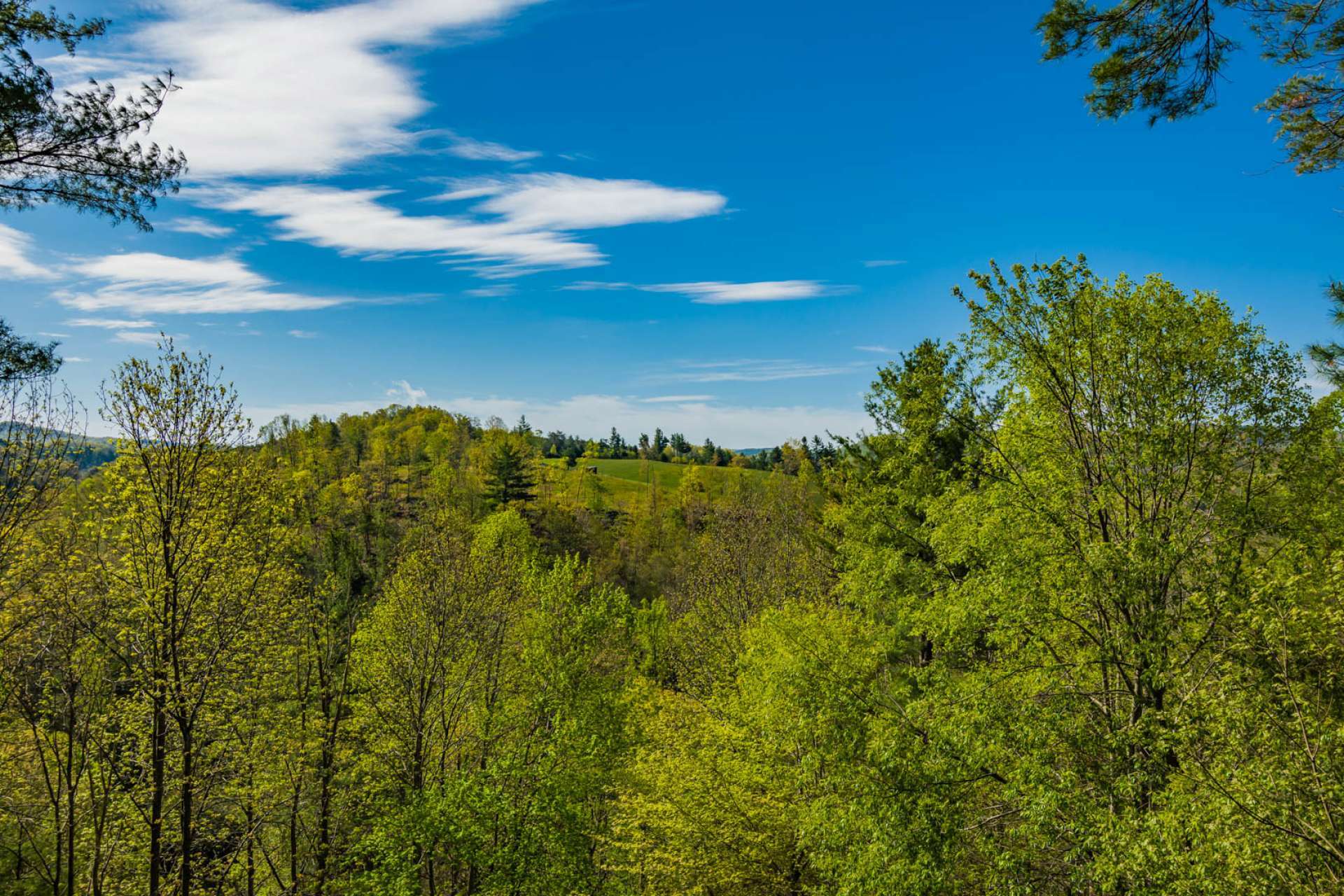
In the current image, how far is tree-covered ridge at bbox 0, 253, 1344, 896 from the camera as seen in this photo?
30.3 feet

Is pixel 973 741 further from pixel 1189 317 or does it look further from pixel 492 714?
pixel 492 714

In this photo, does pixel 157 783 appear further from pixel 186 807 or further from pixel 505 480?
pixel 505 480

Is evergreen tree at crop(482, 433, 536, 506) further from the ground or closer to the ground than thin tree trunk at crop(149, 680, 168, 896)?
further from the ground

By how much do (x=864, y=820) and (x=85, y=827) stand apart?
57.4 ft

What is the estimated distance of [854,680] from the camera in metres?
13.7

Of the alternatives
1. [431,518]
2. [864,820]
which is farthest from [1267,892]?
[431,518]

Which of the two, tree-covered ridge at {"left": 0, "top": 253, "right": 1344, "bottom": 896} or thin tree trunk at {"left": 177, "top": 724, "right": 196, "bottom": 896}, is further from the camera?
thin tree trunk at {"left": 177, "top": 724, "right": 196, "bottom": 896}

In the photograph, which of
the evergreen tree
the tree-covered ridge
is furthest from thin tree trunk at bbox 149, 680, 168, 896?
the evergreen tree

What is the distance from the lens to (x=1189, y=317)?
10680 millimetres

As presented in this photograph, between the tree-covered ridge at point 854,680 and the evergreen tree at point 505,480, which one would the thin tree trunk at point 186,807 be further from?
the evergreen tree at point 505,480

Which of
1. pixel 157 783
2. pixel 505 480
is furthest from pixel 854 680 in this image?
pixel 505 480

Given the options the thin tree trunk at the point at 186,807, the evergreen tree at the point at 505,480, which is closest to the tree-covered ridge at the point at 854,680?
the thin tree trunk at the point at 186,807

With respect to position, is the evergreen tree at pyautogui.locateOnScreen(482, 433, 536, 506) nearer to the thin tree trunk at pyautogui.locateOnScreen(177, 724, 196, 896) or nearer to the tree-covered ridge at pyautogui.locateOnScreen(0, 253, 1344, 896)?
the tree-covered ridge at pyautogui.locateOnScreen(0, 253, 1344, 896)

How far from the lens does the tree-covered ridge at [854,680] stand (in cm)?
925
